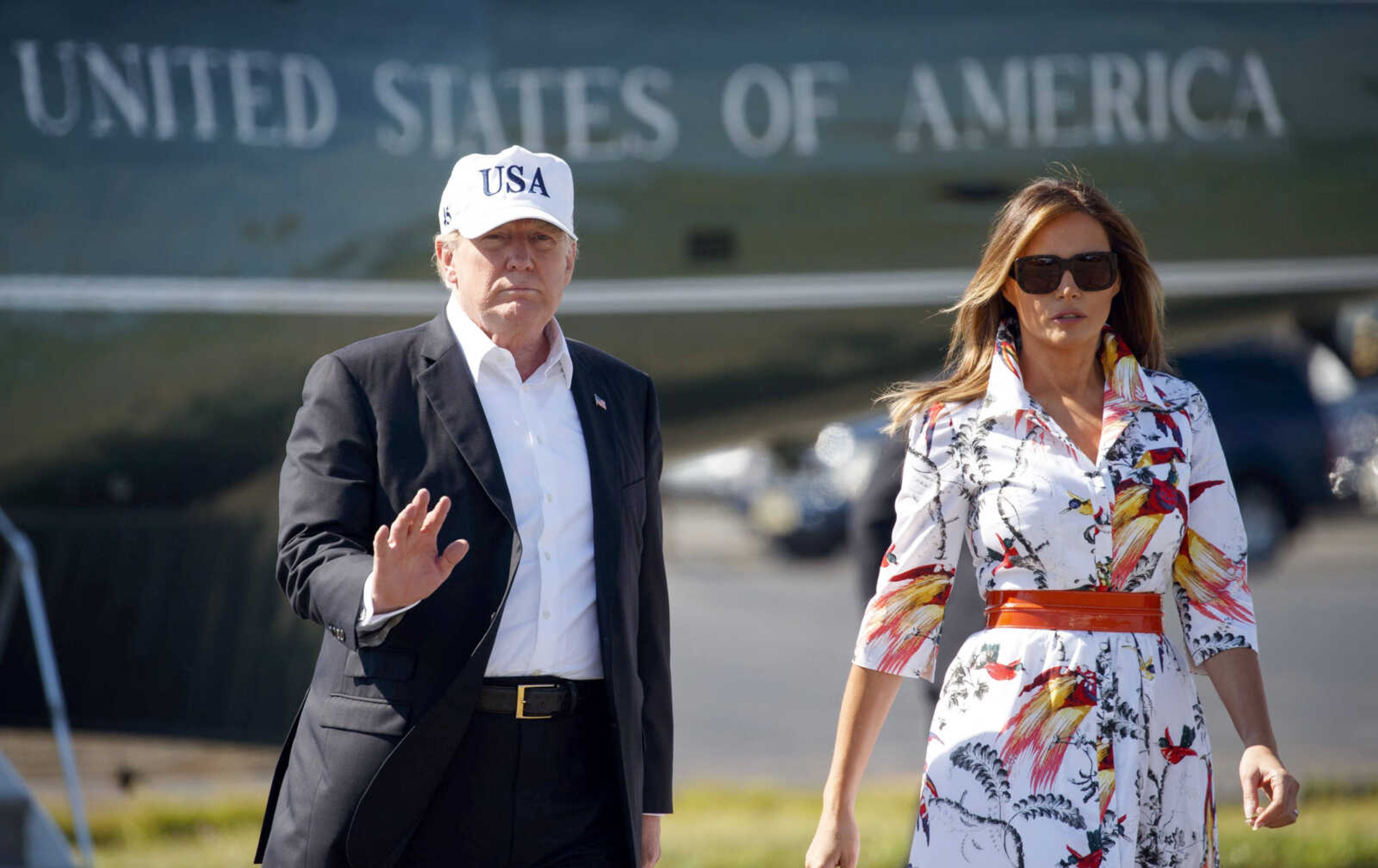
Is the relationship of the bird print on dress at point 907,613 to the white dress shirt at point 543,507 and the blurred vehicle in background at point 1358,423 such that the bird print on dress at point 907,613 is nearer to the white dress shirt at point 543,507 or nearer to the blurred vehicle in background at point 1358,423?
the white dress shirt at point 543,507

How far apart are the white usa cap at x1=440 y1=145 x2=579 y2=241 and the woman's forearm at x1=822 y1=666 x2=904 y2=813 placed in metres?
0.84

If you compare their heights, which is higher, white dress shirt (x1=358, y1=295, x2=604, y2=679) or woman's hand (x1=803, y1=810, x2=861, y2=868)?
white dress shirt (x1=358, y1=295, x2=604, y2=679)

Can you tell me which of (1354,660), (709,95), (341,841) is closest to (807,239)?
(709,95)

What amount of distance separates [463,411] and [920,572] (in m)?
0.74

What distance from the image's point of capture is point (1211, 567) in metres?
2.24

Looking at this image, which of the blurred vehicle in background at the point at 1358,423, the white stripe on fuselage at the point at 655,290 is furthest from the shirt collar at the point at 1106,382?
the white stripe on fuselage at the point at 655,290

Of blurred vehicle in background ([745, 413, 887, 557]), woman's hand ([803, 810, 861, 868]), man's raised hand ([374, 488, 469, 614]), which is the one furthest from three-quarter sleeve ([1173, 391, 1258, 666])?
blurred vehicle in background ([745, 413, 887, 557])

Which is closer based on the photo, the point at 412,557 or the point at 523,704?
the point at 412,557

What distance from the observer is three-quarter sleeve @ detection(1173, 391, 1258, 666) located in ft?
7.28

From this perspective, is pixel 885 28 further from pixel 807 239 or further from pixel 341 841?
pixel 341 841

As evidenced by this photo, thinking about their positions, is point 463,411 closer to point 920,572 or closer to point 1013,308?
point 920,572

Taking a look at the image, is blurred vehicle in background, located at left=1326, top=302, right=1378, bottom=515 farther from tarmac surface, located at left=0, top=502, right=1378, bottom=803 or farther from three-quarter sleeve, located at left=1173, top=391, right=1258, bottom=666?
three-quarter sleeve, located at left=1173, top=391, right=1258, bottom=666

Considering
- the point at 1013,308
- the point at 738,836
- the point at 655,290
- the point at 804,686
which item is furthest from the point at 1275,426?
the point at 1013,308

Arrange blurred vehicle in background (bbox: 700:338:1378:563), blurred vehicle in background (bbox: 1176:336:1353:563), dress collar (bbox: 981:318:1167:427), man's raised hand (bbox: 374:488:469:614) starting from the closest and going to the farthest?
man's raised hand (bbox: 374:488:469:614) → dress collar (bbox: 981:318:1167:427) → blurred vehicle in background (bbox: 700:338:1378:563) → blurred vehicle in background (bbox: 1176:336:1353:563)
